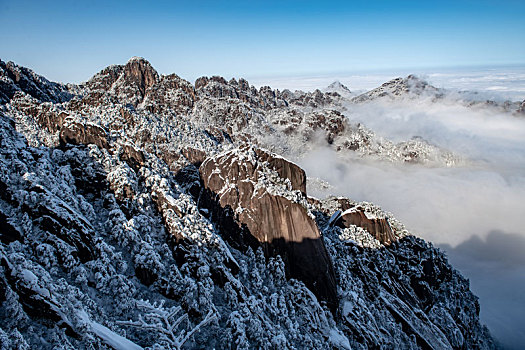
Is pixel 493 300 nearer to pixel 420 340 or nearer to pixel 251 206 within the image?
pixel 420 340

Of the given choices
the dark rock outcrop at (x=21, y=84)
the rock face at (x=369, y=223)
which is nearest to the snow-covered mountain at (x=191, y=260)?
the rock face at (x=369, y=223)

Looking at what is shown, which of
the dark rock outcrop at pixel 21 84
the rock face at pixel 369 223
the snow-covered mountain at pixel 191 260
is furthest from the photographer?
the dark rock outcrop at pixel 21 84

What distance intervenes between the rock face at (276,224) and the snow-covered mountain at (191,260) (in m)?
0.16

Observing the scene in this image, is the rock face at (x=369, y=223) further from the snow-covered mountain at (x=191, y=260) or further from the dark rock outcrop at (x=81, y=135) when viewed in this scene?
the dark rock outcrop at (x=81, y=135)

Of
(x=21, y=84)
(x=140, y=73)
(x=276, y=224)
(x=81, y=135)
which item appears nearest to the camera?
(x=81, y=135)

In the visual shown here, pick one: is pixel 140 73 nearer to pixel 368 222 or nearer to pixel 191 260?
pixel 368 222

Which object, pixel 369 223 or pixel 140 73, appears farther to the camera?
pixel 140 73

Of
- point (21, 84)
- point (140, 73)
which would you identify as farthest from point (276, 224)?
point (140, 73)

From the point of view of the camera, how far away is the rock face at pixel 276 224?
128ft

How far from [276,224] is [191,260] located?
14277 mm

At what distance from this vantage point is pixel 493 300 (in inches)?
6112

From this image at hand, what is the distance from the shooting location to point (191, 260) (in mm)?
28828

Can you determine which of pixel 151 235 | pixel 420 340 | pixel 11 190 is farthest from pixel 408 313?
pixel 11 190

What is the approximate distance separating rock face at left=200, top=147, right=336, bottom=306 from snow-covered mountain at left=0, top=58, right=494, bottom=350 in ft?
0.51
